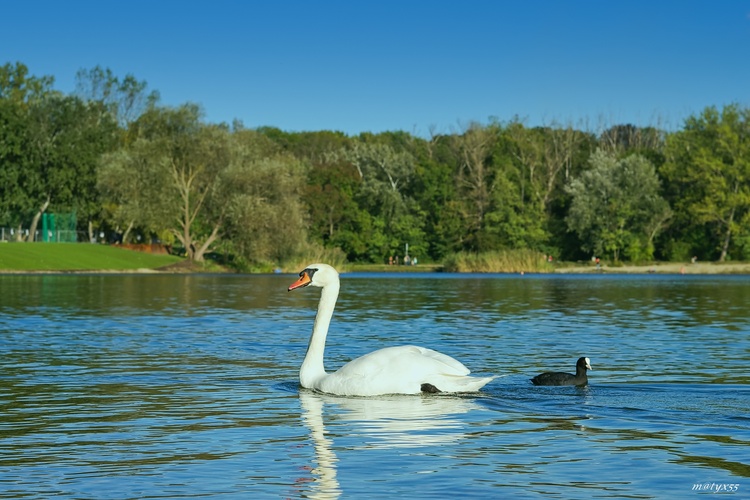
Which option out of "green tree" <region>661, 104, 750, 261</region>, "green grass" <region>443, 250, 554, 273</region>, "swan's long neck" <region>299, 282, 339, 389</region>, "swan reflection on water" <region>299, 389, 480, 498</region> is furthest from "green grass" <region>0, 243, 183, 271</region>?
"swan reflection on water" <region>299, 389, 480, 498</region>

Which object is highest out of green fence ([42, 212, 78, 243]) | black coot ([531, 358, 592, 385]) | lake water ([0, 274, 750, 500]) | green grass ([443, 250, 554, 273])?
green fence ([42, 212, 78, 243])

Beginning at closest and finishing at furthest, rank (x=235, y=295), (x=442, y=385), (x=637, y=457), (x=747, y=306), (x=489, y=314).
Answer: (x=637, y=457), (x=442, y=385), (x=489, y=314), (x=747, y=306), (x=235, y=295)

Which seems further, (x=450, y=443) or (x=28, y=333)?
(x=28, y=333)

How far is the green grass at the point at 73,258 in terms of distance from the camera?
9431 centimetres

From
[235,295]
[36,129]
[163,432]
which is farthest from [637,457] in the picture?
[36,129]

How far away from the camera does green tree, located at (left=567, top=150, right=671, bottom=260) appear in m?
121

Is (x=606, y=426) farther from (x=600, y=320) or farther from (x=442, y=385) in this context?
(x=600, y=320)

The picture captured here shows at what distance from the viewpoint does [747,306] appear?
47062 mm

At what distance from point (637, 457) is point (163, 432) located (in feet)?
18.5

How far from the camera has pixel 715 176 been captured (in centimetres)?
12625

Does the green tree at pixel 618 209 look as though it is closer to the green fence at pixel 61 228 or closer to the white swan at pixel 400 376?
the green fence at pixel 61 228

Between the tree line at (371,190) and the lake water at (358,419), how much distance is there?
70.1 m

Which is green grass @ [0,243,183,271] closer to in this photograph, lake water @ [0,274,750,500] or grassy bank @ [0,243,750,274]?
grassy bank @ [0,243,750,274]

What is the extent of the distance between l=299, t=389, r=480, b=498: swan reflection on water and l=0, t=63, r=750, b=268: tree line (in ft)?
264
